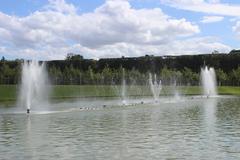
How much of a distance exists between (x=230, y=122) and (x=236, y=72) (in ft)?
344

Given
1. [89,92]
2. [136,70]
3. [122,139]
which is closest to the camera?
[122,139]

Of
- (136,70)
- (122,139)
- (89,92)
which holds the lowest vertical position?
(122,139)

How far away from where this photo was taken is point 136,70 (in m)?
153

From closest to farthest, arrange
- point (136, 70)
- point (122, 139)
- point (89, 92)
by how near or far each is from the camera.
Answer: point (122, 139) < point (89, 92) < point (136, 70)

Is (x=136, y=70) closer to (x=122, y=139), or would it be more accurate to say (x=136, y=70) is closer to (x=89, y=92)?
(x=89, y=92)

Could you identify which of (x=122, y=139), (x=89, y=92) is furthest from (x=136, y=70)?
(x=122, y=139)

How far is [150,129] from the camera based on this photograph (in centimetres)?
2812

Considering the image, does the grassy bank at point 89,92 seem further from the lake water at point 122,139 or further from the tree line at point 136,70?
the lake water at point 122,139

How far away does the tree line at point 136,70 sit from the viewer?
128 metres

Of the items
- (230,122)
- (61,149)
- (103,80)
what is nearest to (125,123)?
(230,122)

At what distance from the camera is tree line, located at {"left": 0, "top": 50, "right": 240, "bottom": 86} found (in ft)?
420

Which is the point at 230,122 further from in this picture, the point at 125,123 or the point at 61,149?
the point at 61,149

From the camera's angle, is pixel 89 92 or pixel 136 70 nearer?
pixel 89 92

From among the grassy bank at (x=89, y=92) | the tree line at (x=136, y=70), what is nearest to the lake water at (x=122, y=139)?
the grassy bank at (x=89, y=92)
